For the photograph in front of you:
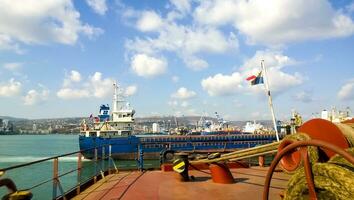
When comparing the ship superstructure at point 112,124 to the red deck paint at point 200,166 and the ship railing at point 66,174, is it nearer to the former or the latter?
the ship railing at point 66,174

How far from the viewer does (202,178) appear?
9.27 metres

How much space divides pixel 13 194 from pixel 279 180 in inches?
243

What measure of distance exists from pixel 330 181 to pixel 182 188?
4.70 metres

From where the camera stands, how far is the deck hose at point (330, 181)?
11.6ft

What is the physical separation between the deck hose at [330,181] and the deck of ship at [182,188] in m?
2.89

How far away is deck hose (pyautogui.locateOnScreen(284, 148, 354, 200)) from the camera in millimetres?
3548

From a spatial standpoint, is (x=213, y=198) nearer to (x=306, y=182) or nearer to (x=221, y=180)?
(x=221, y=180)

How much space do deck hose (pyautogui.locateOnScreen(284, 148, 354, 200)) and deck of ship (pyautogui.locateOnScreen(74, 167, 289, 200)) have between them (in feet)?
9.47

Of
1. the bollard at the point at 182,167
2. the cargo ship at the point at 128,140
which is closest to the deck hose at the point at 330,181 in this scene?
the bollard at the point at 182,167

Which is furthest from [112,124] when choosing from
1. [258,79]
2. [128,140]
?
[258,79]

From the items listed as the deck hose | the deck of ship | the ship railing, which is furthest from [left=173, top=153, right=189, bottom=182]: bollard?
the deck hose

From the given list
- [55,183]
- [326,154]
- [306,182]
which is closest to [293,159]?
[326,154]

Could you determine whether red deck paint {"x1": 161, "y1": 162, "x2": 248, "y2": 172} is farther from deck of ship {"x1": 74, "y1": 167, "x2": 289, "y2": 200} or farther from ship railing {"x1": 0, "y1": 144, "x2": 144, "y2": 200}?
ship railing {"x1": 0, "y1": 144, "x2": 144, "y2": 200}

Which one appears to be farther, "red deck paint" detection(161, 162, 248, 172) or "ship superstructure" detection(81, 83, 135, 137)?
"ship superstructure" detection(81, 83, 135, 137)
